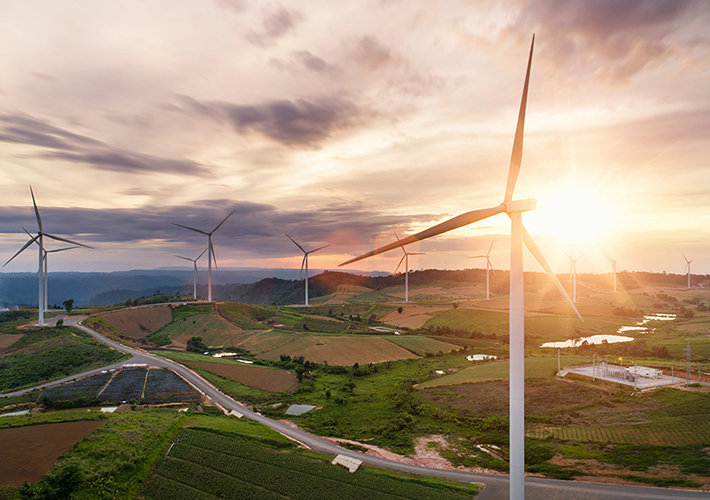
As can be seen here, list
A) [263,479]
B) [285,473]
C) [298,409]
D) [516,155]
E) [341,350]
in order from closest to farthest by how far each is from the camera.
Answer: [516,155], [263,479], [285,473], [298,409], [341,350]

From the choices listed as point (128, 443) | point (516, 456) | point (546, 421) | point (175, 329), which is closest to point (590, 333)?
point (546, 421)

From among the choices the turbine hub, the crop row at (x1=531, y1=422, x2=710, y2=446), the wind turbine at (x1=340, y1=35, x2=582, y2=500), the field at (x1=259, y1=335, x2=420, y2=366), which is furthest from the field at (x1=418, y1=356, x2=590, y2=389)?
the turbine hub

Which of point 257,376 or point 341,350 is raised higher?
point 257,376

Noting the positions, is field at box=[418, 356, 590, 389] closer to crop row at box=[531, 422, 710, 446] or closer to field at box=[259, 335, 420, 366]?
crop row at box=[531, 422, 710, 446]

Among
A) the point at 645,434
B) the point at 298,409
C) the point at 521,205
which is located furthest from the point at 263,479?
the point at 645,434

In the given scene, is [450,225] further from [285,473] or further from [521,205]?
[285,473]

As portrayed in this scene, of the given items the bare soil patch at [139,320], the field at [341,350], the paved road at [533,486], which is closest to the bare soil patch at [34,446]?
the paved road at [533,486]

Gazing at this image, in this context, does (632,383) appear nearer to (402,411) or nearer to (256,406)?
(402,411)
